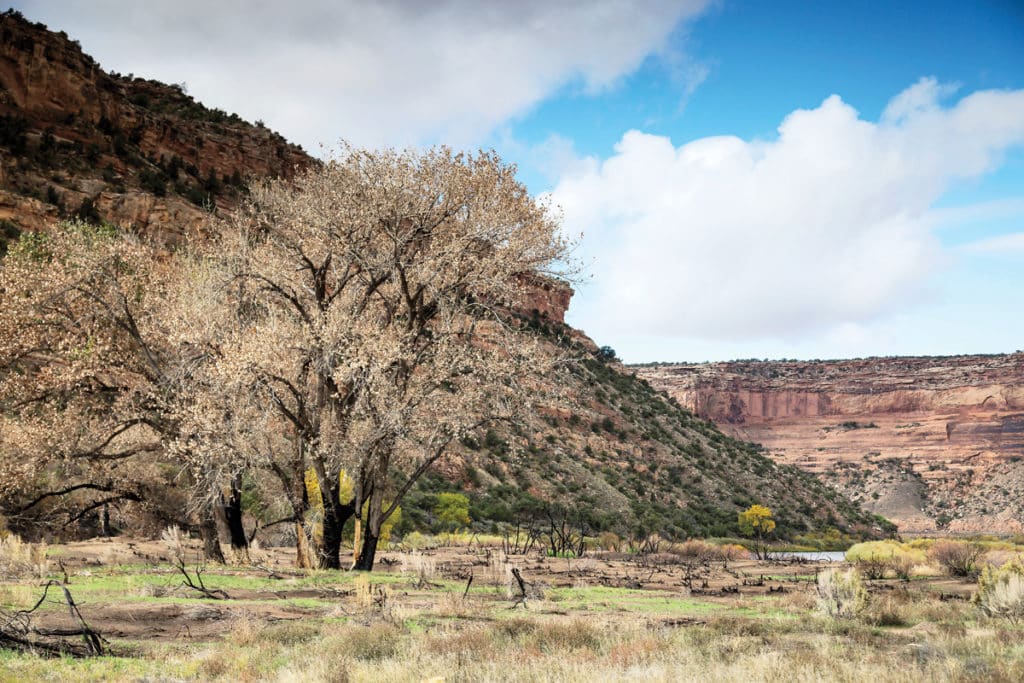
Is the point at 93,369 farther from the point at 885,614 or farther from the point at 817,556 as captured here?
the point at 817,556

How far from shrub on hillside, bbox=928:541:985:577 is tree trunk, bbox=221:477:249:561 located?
20.3 metres

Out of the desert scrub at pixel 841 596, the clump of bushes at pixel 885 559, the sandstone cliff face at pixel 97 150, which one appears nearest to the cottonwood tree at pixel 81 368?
the desert scrub at pixel 841 596

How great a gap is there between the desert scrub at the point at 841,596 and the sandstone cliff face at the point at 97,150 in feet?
103

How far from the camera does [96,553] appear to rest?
2044cm

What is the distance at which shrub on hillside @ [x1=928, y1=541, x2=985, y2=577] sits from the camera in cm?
Result: 2383

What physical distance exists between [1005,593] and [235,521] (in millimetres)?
16786

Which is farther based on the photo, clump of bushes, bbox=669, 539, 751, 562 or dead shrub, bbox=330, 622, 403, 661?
clump of bushes, bbox=669, 539, 751, 562

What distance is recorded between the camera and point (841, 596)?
14.5m

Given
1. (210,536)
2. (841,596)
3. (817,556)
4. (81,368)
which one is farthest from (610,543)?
(81,368)

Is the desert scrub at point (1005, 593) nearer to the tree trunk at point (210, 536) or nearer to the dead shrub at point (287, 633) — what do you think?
the dead shrub at point (287, 633)

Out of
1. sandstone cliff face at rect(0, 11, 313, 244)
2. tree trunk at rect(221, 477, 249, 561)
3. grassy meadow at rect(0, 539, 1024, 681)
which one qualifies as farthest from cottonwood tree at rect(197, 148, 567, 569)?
sandstone cliff face at rect(0, 11, 313, 244)

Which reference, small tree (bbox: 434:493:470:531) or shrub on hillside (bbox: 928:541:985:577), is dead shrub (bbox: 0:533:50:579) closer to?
small tree (bbox: 434:493:470:531)

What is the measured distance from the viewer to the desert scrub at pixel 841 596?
46.2 ft

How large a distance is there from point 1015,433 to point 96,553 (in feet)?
384
